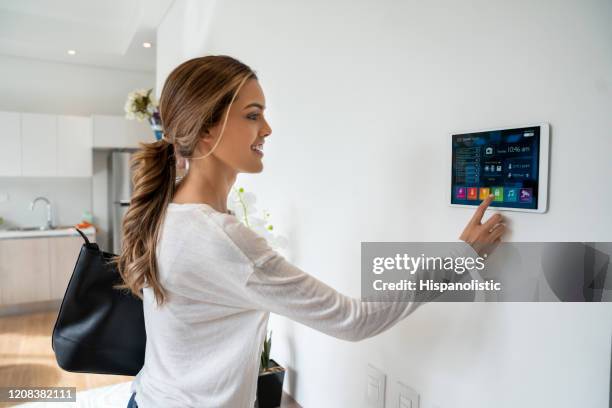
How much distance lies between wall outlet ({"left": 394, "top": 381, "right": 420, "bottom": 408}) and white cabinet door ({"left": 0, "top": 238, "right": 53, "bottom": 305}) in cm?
413

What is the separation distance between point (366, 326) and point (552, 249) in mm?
384

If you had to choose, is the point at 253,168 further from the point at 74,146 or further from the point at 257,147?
the point at 74,146

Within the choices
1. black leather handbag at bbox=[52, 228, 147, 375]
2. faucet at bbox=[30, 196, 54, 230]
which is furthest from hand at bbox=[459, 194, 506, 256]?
faucet at bbox=[30, 196, 54, 230]

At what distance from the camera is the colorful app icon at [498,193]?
916mm

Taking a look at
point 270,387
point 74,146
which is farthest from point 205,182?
point 74,146

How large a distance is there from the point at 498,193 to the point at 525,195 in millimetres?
61

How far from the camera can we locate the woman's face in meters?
0.96

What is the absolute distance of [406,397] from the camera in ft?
3.92

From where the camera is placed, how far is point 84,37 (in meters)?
4.28

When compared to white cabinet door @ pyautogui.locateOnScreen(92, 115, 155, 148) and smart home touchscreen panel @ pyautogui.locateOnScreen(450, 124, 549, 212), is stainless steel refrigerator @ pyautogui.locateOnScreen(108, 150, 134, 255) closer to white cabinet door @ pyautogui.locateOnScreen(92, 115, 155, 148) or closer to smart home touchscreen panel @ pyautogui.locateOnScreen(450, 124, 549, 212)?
white cabinet door @ pyautogui.locateOnScreen(92, 115, 155, 148)

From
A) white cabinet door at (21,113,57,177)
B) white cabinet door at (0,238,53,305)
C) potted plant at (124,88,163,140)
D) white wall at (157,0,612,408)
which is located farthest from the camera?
white cabinet door at (21,113,57,177)

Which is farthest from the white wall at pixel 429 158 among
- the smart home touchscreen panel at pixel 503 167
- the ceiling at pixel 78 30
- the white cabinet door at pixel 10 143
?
the white cabinet door at pixel 10 143

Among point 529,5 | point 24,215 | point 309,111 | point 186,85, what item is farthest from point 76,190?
point 529,5

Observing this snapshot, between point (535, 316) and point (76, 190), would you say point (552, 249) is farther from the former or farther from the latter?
point (76, 190)
